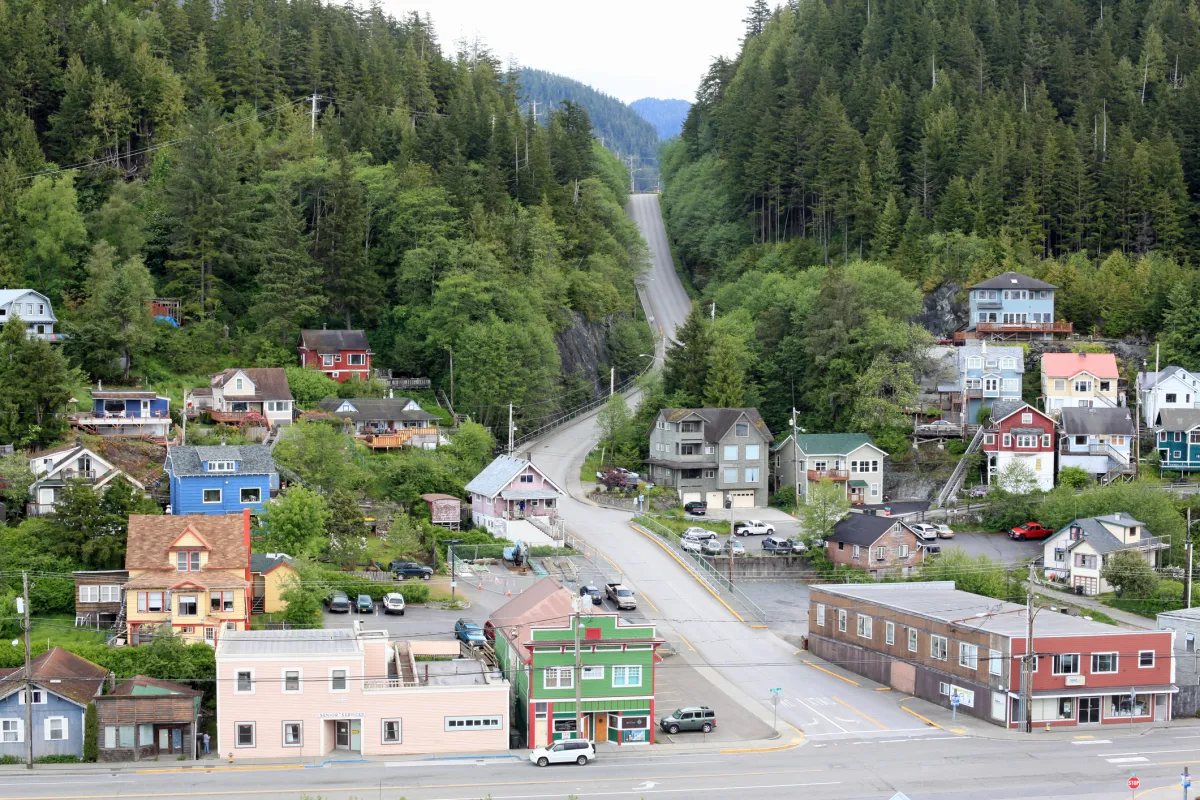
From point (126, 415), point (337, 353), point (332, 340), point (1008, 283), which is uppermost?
point (1008, 283)

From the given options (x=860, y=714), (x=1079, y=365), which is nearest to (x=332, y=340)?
(x=1079, y=365)

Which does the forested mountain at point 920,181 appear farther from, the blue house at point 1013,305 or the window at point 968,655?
the window at point 968,655

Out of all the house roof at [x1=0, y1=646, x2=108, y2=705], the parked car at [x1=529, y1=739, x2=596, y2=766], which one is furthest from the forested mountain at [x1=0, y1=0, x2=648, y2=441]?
the parked car at [x1=529, y1=739, x2=596, y2=766]

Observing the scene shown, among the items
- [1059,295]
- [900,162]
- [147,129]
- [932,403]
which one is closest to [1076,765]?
[932,403]

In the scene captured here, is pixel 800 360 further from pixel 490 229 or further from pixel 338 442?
pixel 338 442

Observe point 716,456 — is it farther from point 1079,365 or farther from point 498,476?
point 1079,365
